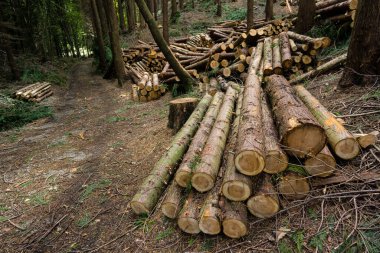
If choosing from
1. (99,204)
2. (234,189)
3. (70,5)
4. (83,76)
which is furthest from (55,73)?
(234,189)

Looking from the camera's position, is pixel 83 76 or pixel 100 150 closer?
pixel 100 150

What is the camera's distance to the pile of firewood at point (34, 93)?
1120 cm

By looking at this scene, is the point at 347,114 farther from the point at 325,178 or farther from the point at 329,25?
the point at 329,25

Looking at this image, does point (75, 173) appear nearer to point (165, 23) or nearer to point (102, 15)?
point (165, 23)

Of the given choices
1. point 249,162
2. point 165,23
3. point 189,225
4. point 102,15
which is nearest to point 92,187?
point 189,225

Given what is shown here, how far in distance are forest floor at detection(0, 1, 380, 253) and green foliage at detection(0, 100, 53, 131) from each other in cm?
66

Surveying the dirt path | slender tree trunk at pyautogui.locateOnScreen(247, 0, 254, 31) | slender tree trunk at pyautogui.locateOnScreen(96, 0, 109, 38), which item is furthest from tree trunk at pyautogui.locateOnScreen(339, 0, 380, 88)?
slender tree trunk at pyautogui.locateOnScreen(96, 0, 109, 38)

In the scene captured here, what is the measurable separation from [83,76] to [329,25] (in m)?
14.8

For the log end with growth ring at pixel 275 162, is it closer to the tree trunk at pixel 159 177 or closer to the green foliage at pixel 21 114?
the tree trunk at pixel 159 177

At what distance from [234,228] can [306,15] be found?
852cm

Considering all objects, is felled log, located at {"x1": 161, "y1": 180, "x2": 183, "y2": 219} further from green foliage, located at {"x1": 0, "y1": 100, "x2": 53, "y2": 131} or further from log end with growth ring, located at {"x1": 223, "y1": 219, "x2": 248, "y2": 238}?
green foliage, located at {"x1": 0, "y1": 100, "x2": 53, "y2": 131}

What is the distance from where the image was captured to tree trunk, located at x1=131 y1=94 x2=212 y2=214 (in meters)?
3.74

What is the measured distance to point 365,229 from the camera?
260cm

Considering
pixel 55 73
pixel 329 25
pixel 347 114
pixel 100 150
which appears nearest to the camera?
pixel 347 114
